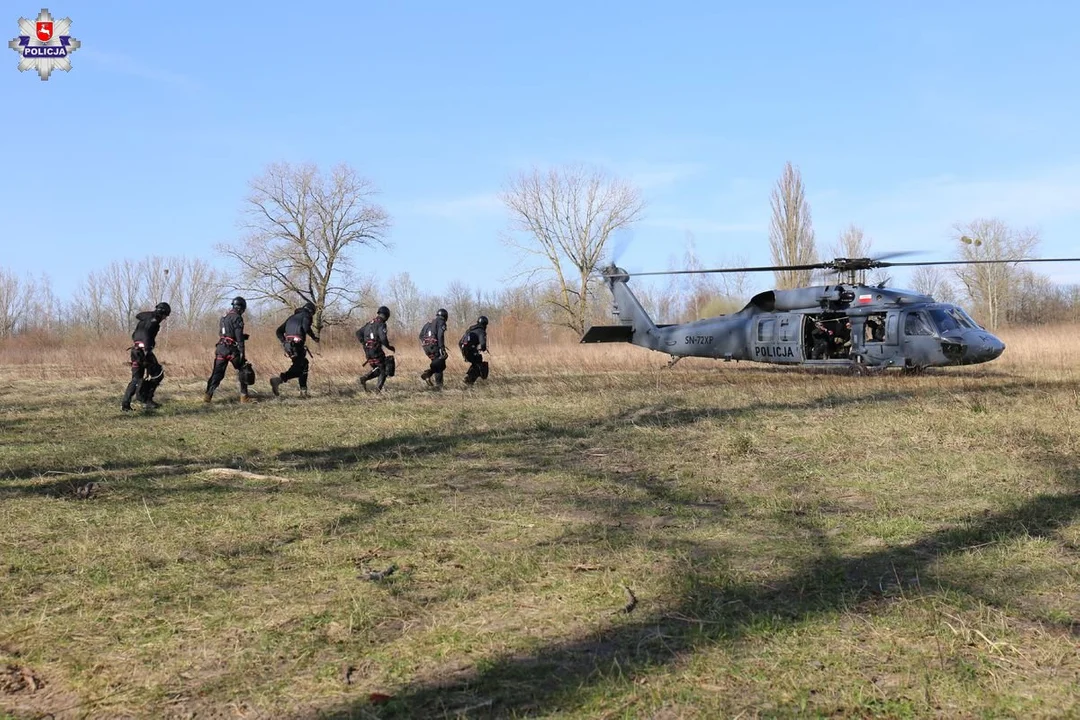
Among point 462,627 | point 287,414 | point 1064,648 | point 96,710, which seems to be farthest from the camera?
point 287,414

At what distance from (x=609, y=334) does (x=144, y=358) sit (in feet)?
37.3

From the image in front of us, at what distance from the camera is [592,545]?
16.6ft

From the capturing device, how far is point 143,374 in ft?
42.5

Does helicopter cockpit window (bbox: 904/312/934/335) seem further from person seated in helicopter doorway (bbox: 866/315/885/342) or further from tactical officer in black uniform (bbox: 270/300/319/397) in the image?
tactical officer in black uniform (bbox: 270/300/319/397)

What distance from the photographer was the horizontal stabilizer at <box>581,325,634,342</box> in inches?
827

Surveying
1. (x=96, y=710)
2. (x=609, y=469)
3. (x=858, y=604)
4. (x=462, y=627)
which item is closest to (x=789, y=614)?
(x=858, y=604)

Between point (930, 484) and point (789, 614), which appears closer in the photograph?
point (789, 614)

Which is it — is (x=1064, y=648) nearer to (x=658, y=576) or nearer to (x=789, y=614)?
(x=789, y=614)

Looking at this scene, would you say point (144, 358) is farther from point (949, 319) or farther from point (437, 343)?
point (949, 319)

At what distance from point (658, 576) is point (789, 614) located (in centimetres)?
78

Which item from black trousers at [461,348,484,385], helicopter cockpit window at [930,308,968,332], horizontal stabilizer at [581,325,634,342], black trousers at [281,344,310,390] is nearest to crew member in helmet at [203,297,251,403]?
black trousers at [281,344,310,390]

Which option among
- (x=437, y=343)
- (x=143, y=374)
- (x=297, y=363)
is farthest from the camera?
(x=437, y=343)

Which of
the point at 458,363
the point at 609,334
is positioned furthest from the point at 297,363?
the point at 458,363

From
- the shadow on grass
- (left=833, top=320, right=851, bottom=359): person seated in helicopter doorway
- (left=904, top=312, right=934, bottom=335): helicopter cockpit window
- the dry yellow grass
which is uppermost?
(left=904, top=312, right=934, bottom=335): helicopter cockpit window
